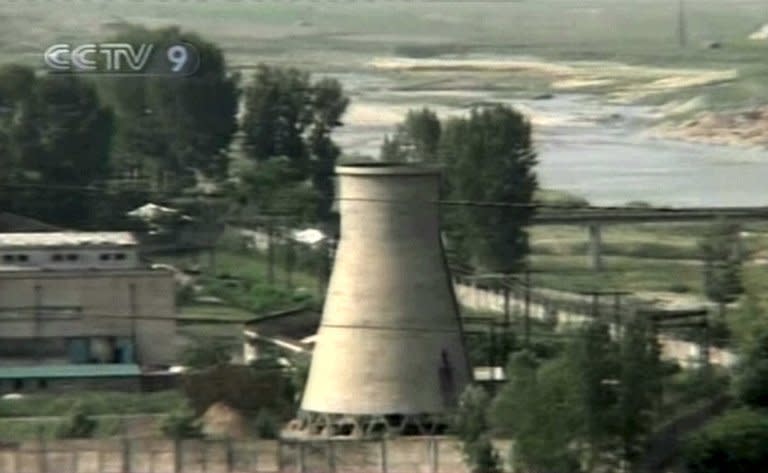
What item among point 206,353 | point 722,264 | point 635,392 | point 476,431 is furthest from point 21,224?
point 635,392

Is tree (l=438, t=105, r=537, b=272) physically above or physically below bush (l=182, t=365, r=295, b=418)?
above

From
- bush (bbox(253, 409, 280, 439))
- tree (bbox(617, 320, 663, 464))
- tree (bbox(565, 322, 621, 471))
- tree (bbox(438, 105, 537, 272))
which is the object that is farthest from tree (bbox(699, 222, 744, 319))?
tree (bbox(565, 322, 621, 471))

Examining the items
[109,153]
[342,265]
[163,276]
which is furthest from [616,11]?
[342,265]

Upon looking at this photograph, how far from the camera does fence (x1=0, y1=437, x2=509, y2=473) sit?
11.2 meters

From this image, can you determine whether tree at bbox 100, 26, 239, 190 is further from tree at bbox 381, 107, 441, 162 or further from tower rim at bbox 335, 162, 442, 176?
tower rim at bbox 335, 162, 442, 176

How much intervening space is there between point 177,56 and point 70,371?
7.52m

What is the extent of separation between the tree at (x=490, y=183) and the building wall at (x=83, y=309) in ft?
9.72

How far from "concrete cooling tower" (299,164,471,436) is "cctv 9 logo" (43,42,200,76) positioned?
8.73 metres

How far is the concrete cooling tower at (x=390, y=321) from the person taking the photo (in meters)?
12.0

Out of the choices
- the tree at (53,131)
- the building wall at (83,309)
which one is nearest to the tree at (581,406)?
the building wall at (83,309)

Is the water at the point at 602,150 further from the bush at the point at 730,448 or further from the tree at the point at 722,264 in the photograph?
the bush at the point at 730,448

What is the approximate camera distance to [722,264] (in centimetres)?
1691

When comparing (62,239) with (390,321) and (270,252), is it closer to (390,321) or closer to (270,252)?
(270,252)

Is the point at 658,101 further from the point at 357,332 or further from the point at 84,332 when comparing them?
the point at 357,332
